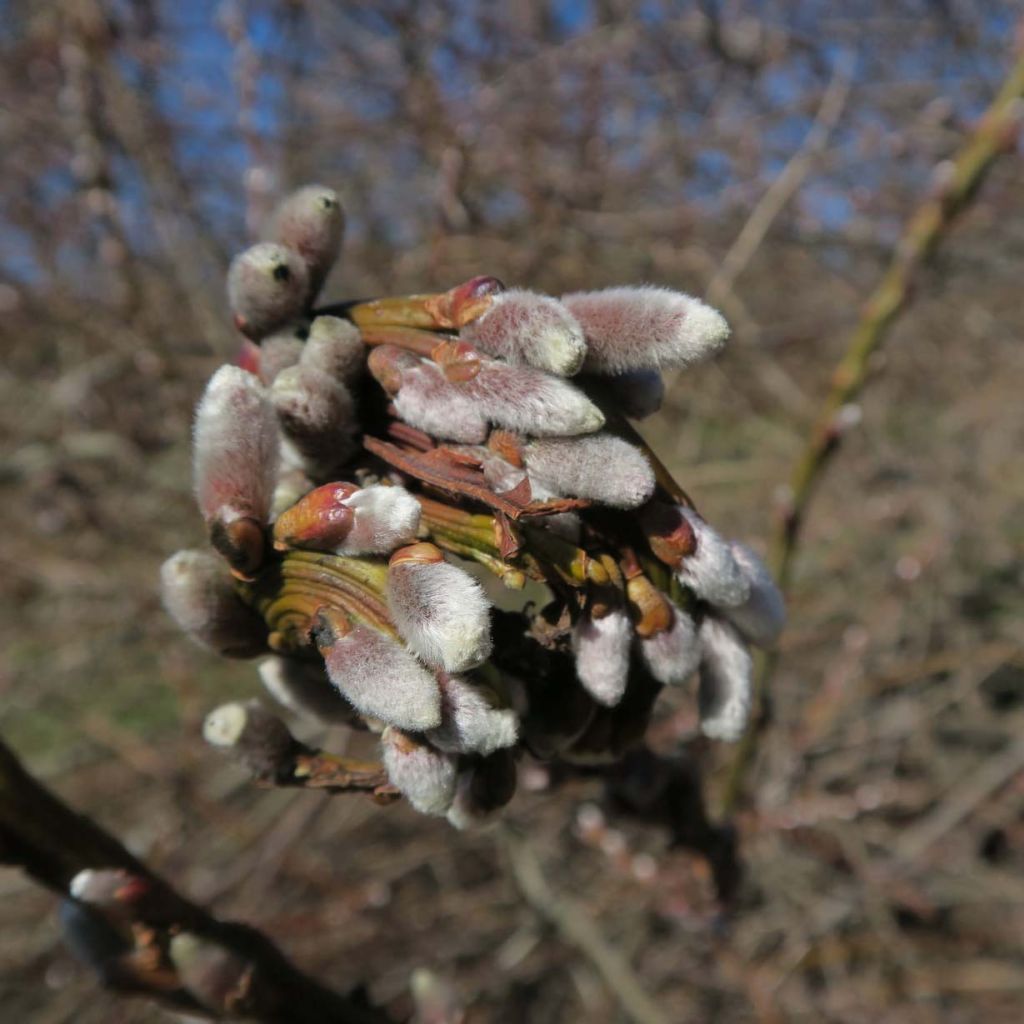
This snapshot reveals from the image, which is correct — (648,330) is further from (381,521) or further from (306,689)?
(306,689)

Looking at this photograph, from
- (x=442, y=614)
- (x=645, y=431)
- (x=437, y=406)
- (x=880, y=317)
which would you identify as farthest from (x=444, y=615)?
(x=645, y=431)

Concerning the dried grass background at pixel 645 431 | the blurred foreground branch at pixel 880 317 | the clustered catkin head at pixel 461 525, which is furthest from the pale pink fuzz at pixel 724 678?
the dried grass background at pixel 645 431

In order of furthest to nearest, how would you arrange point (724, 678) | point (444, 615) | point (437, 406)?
point (724, 678) < point (437, 406) < point (444, 615)

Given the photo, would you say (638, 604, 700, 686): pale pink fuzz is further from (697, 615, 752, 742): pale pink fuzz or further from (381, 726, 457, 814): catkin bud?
(381, 726, 457, 814): catkin bud

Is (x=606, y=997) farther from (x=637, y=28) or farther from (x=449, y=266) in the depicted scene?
(x=637, y=28)

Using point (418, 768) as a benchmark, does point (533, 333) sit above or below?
above

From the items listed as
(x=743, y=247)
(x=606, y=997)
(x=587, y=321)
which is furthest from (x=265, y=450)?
(x=606, y=997)

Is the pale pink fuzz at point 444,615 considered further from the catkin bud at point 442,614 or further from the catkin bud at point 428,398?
the catkin bud at point 428,398
